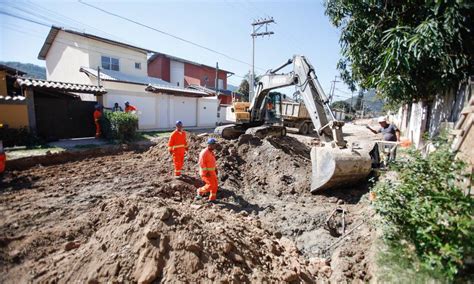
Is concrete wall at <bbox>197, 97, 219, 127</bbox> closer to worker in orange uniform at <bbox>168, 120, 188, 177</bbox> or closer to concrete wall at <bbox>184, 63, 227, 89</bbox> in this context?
concrete wall at <bbox>184, 63, 227, 89</bbox>

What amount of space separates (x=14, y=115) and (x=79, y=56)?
34.6ft

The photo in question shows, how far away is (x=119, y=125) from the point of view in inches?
463

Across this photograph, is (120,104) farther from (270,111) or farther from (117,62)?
(270,111)

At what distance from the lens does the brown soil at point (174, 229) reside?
3133mm

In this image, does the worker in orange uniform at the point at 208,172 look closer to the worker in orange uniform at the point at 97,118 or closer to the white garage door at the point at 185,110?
the worker in orange uniform at the point at 97,118

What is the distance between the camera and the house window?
19328 millimetres

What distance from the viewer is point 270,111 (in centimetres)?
1529

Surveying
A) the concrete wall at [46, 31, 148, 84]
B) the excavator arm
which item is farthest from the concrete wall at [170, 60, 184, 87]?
the excavator arm

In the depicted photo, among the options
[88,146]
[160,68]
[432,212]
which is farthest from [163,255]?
[160,68]

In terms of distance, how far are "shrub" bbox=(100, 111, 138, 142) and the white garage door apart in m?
6.85

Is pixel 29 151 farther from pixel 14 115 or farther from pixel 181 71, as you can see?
pixel 181 71

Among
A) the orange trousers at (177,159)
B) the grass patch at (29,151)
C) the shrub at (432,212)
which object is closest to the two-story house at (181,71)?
the grass patch at (29,151)

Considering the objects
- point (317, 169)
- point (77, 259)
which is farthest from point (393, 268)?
point (77, 259)

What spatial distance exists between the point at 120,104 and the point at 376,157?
1410 centimetres
